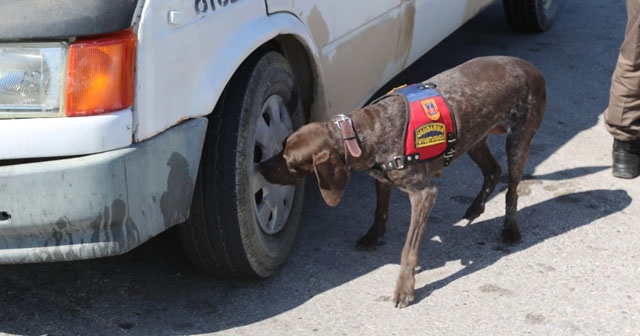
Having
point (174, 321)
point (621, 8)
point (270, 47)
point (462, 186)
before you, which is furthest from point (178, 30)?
point (621, 8)

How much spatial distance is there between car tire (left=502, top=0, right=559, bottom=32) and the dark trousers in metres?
2.38

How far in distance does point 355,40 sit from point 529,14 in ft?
10.5

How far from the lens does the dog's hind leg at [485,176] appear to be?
4.46 m

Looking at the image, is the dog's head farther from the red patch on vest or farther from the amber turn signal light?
the amber turn signal light

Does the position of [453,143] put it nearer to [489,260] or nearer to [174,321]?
[489,260]

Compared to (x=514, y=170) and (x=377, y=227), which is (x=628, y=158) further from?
(x=377, y=227)

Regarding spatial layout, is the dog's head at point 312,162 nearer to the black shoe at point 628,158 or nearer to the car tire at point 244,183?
the car tire at point 244,183

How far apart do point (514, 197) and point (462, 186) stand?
656 mm

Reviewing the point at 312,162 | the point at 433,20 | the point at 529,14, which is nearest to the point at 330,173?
the point at 312,162

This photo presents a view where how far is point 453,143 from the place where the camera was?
151 inches

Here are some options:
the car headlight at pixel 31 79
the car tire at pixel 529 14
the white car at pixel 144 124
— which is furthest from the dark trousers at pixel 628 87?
the car headlight at pixel 31 79

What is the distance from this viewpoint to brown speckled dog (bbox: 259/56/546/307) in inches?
144

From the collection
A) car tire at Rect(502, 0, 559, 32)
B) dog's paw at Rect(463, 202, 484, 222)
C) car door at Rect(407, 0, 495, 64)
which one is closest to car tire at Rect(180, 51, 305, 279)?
dog's paw at Rect(463, 202, 484, 222)

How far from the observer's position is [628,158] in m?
4.88
